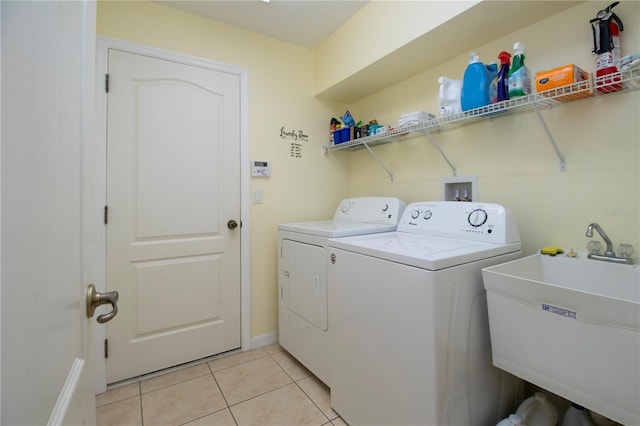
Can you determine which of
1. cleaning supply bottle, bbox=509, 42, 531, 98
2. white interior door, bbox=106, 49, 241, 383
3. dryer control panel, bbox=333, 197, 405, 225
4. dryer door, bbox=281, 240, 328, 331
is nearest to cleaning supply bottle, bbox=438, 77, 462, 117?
cleaning supply bottle, bbox=509, 42, 531, 98

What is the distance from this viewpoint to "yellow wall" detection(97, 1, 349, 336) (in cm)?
208

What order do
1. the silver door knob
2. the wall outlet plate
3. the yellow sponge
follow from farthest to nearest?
the wall outlet plate
the yellow sponge
the silver door knob

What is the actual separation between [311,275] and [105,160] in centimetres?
150

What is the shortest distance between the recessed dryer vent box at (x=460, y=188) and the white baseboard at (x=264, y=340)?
5.73ft

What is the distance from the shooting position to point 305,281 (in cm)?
195

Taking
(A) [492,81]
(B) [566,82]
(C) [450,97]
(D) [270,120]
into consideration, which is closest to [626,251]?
(B) [566,82]

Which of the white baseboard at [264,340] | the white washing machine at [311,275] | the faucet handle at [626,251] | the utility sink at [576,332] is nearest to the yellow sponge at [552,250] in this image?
the utility sink at [576,332]

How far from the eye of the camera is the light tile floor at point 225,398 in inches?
62.7

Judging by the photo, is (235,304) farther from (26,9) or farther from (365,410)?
(26,9)

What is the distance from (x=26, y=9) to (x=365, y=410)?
1.71 m

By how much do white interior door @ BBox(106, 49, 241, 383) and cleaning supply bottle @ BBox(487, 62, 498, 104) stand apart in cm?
171

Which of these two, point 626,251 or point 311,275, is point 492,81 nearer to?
point 626,251

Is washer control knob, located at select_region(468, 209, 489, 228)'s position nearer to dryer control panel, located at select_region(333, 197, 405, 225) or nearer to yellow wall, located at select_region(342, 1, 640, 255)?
yellow wall, located at select_region(342, 1, 640, 255)

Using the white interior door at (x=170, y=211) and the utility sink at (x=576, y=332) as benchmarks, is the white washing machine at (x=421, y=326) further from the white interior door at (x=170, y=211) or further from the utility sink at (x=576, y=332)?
the white interior door at (x=170, y=211)
